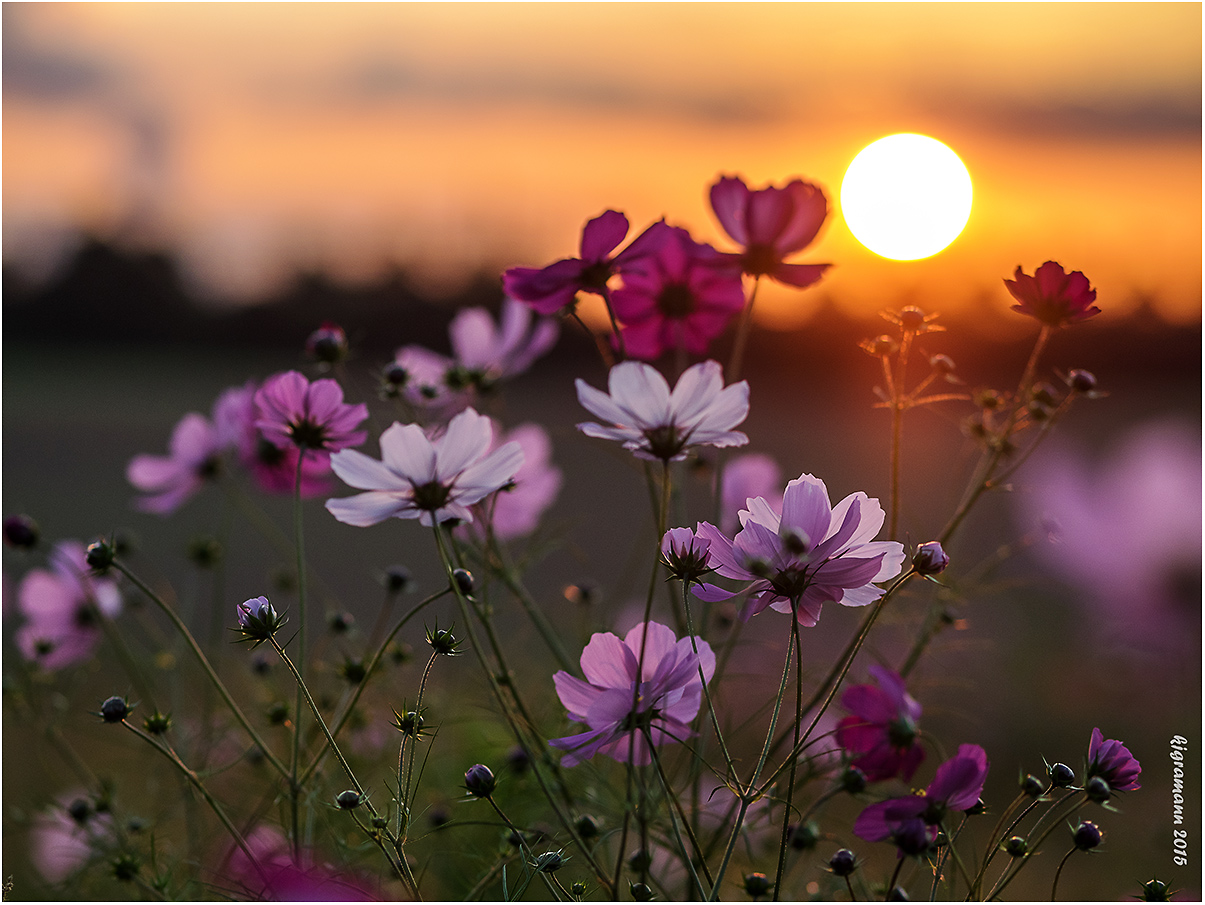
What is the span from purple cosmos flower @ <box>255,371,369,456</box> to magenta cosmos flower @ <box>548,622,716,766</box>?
0.55 ft

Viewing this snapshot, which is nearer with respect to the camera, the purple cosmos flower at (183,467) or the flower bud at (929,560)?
the flower bud at (929,560)

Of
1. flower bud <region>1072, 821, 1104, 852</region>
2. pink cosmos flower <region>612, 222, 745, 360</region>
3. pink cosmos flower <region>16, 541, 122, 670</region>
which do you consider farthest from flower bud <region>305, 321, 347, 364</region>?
flower bud <region>1072, 821, 1104, 852</region>

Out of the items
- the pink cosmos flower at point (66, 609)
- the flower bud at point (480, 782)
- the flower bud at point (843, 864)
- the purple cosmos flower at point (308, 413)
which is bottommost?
the pink cosmos flower at point (66, 609)

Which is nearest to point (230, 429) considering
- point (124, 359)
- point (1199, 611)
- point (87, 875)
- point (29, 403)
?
point (87, 875)

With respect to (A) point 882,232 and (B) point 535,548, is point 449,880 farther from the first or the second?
(A) point 882,232

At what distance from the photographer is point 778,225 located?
0.56m

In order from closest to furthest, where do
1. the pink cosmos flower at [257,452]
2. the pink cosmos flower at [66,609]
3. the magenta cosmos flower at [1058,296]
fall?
the magenta cosmos flower at [1058,296] → the pink cosmos flower at [257,452] → the pink cosmos flower at [66,609]

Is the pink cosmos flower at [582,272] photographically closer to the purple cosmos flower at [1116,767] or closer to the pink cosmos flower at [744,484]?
the pink cosmos flower at [744,484]

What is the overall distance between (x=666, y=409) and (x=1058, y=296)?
210 mm

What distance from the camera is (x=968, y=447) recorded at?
0.64 metres

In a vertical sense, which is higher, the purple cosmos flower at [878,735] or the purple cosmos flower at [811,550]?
the purple cosmos flower at [811,550]

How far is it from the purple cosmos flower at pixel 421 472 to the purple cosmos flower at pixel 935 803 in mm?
203

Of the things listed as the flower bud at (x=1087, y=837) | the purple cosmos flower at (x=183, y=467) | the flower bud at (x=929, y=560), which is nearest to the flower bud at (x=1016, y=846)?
the flower bud at (x=1087, y=837)

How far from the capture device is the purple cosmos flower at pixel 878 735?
418 mm
